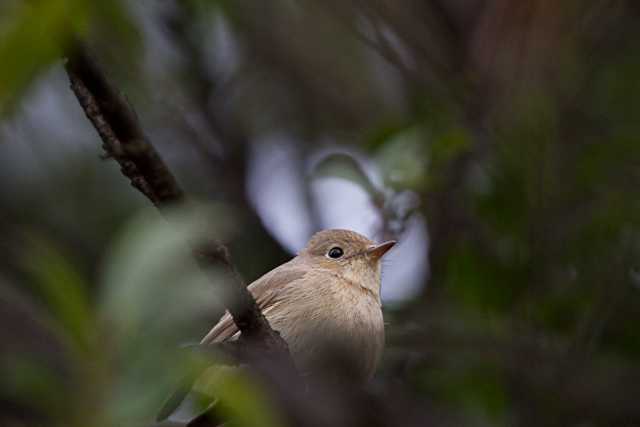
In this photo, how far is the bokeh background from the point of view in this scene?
6512 mm

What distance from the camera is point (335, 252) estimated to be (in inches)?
269

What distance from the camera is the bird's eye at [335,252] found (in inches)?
267

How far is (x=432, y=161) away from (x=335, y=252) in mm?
896

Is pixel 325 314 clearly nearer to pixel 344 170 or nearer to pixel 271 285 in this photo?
pixel 271 285

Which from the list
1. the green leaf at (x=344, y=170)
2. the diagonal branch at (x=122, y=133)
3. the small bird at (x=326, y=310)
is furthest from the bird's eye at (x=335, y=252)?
the diagonal branch at (x=122, y=133)

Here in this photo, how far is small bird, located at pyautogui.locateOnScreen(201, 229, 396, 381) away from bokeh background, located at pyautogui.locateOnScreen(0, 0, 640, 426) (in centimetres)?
25

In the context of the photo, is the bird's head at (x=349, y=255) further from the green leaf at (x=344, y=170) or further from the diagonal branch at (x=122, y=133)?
the diagonal branch at (x=122, y=133)

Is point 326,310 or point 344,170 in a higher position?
point 344,170

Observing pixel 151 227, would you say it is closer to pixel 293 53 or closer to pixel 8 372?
pixel 8 372

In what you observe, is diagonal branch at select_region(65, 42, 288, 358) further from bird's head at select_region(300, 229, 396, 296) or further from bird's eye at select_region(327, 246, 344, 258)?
bird's eye at select_region(327, 246, 344, 258)

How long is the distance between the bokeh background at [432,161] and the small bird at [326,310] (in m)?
0.25

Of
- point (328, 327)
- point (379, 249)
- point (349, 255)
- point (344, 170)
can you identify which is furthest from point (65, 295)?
point (349, 255)

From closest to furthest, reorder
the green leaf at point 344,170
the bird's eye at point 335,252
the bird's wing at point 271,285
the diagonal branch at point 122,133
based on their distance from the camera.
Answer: the diagonal branch at point 122,133, the bird's wing at point 271,285, the green leaf at point 344,170, the bird's eye at point 335,252

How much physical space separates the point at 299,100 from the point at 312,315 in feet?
12.5
